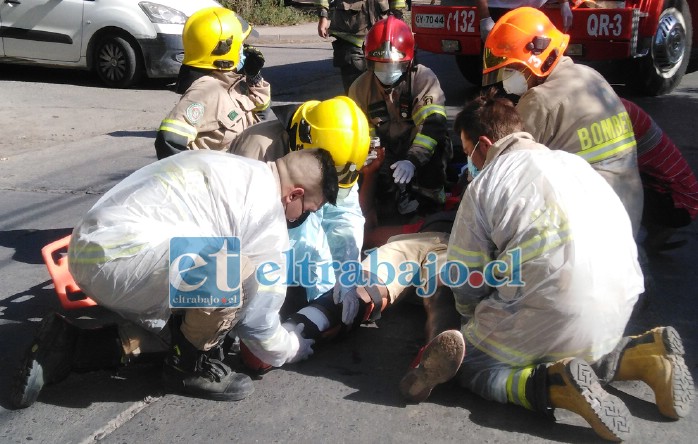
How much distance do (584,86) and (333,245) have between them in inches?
55.2

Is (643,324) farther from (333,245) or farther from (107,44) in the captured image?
(107,44)

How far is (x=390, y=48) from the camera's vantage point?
5219 mm

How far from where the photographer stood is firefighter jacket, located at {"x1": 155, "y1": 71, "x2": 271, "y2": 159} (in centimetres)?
446

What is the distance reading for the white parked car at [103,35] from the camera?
379 inches

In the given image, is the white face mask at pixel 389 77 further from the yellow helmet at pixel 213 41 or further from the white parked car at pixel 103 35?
the white parked car at pixel 103 35

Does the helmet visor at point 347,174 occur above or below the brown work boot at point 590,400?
above

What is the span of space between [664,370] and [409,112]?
105 inches

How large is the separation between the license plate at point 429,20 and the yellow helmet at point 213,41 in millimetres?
3794

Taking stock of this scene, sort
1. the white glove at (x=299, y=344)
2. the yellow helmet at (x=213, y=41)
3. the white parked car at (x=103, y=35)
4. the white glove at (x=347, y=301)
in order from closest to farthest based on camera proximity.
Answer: the white glove at (x=299, y=344) < the white glove at (x=347, y=301) < the yellow helmet at (x=213, y=41) < the white parked car at (x=103, y=35)

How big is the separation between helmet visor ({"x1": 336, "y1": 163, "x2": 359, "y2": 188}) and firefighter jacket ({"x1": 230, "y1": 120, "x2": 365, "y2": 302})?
53mm

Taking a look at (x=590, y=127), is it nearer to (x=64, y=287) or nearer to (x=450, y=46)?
(x=64, y=287)

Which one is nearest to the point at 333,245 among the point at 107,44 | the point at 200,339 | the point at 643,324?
the point at 200,339

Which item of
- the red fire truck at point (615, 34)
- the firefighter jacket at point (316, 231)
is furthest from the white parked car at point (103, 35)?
the firefighter jacket at point (316, 231)

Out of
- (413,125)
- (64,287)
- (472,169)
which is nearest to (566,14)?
(413,125)
